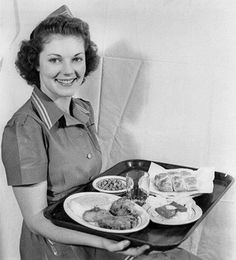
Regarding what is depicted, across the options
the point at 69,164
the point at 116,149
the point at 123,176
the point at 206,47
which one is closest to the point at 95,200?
the point at 69,164

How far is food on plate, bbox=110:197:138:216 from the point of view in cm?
110

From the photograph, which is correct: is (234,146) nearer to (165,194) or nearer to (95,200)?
(165,194)

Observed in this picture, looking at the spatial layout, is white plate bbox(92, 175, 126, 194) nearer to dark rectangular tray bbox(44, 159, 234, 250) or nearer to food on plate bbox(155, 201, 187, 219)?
dark rectangular tray bbox(44, 159, 234, 250)

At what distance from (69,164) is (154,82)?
0.48 m

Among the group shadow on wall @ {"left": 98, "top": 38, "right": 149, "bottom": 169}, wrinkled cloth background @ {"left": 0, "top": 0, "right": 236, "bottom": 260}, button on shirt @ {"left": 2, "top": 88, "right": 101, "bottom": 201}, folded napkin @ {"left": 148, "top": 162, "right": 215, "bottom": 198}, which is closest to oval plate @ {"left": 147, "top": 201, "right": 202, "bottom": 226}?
folded napkin @ {"left": 148, "top": 162, "right": 215, "bottom": 198}

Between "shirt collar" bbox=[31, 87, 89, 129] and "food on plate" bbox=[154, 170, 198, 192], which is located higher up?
"shirt collar" bbox=[31, 87, 89, 129]

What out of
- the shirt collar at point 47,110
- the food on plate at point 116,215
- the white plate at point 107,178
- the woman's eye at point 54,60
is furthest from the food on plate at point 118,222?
the woman's eye at point 54,60

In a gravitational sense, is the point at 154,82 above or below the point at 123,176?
above

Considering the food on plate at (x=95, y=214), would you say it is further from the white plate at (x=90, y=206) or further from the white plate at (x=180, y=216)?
the white plate at (x=180, y=216)

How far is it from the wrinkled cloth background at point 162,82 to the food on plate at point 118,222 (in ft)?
1.79

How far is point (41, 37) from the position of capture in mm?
1237

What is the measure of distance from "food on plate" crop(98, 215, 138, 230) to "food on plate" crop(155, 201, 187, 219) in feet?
0.26

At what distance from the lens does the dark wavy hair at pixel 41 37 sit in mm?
1232

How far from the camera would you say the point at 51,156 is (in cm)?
122
